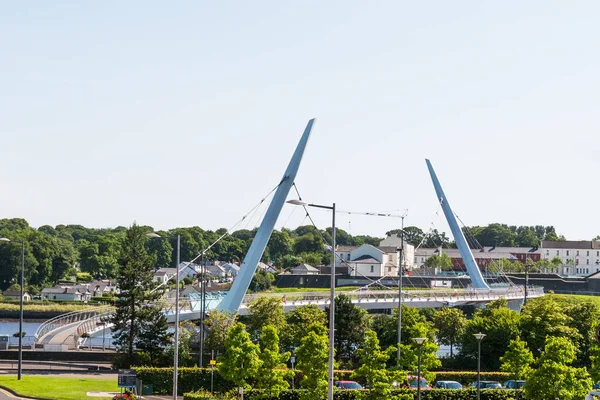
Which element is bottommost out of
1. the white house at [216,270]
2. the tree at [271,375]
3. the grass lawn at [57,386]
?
the grass lawn at [57,386]

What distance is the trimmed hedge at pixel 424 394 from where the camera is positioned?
42844 mm

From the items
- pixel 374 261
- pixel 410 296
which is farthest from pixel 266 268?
pixel 410 296

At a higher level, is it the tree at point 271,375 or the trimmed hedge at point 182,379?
the tree at point 271,375

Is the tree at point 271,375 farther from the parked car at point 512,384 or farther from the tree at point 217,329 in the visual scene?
the tree at point 217,329

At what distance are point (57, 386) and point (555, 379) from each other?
23.3 m

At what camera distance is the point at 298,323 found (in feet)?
214

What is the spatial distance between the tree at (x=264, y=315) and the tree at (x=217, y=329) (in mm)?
4229

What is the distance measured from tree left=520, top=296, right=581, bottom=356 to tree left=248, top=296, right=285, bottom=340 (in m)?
16.0

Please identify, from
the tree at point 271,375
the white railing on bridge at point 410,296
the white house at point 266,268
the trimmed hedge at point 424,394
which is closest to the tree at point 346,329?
the trimmed hedge at point 424,394

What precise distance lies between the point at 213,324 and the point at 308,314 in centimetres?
734

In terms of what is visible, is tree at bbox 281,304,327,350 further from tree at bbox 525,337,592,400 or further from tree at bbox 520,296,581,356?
tree at bbox 525,337,592,400

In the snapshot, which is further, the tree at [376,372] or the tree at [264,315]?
the tree at [264,315]

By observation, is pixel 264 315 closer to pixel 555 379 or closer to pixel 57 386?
pixel 57 386

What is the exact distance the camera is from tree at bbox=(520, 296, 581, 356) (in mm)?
61344
